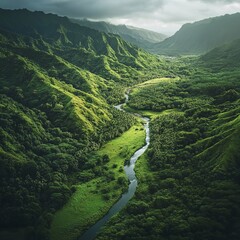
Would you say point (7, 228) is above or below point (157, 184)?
below

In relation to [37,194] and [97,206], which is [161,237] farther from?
[37,194]

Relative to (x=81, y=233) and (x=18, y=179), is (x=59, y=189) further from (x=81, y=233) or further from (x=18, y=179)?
(x=81, y=233)

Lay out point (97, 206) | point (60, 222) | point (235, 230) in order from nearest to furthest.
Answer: point (235, 230), point (60, 222), point (97, 206)

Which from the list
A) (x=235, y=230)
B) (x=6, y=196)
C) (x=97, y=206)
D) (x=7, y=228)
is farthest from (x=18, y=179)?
(x=235, y=230)

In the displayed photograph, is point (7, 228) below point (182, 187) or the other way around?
below

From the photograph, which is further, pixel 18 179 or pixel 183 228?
pixel 18 179

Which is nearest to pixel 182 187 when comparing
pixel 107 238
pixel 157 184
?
pixel 157 184

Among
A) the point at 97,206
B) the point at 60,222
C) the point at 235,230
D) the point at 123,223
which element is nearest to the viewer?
the point at 235,230

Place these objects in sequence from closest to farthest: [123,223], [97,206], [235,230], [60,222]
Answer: [235,230] < [123,223] < [60,222] < [97,206]

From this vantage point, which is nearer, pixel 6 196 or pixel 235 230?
pixel 235 230
